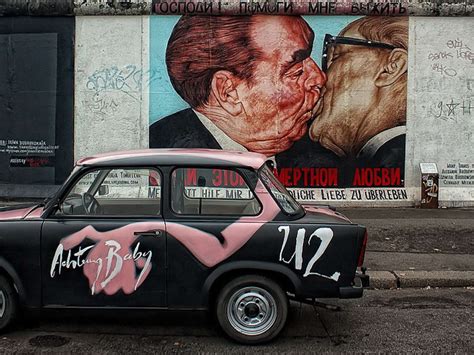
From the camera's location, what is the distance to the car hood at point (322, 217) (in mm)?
4965

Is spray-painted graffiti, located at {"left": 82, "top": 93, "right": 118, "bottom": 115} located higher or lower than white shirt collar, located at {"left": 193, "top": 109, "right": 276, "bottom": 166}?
higher

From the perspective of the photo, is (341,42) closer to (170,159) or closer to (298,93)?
(298,93)

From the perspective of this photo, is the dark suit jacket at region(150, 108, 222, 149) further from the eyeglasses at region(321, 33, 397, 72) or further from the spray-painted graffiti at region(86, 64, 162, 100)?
the eyeglasses at region(321, 33, 397, 72)

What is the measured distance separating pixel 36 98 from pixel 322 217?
8041 mm

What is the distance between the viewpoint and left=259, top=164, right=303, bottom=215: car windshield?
497 centimetres

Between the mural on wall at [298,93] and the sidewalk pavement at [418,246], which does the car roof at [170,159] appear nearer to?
the sidewalk pavement at [418,246]

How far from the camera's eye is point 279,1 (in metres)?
10.9

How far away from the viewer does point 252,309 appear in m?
4.85

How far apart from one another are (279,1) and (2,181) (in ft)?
21.4

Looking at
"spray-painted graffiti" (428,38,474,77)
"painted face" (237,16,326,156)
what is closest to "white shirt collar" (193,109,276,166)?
"painted face" (237,16,326,156)

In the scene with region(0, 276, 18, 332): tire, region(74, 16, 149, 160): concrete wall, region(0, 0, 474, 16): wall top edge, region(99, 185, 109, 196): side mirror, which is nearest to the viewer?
region(0, 276, 18, 332): tire

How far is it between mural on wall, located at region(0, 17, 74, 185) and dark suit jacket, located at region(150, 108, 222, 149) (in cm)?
172

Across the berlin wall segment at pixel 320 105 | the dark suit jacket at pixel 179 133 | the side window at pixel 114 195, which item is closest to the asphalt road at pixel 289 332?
the side window at pixel 114 195
